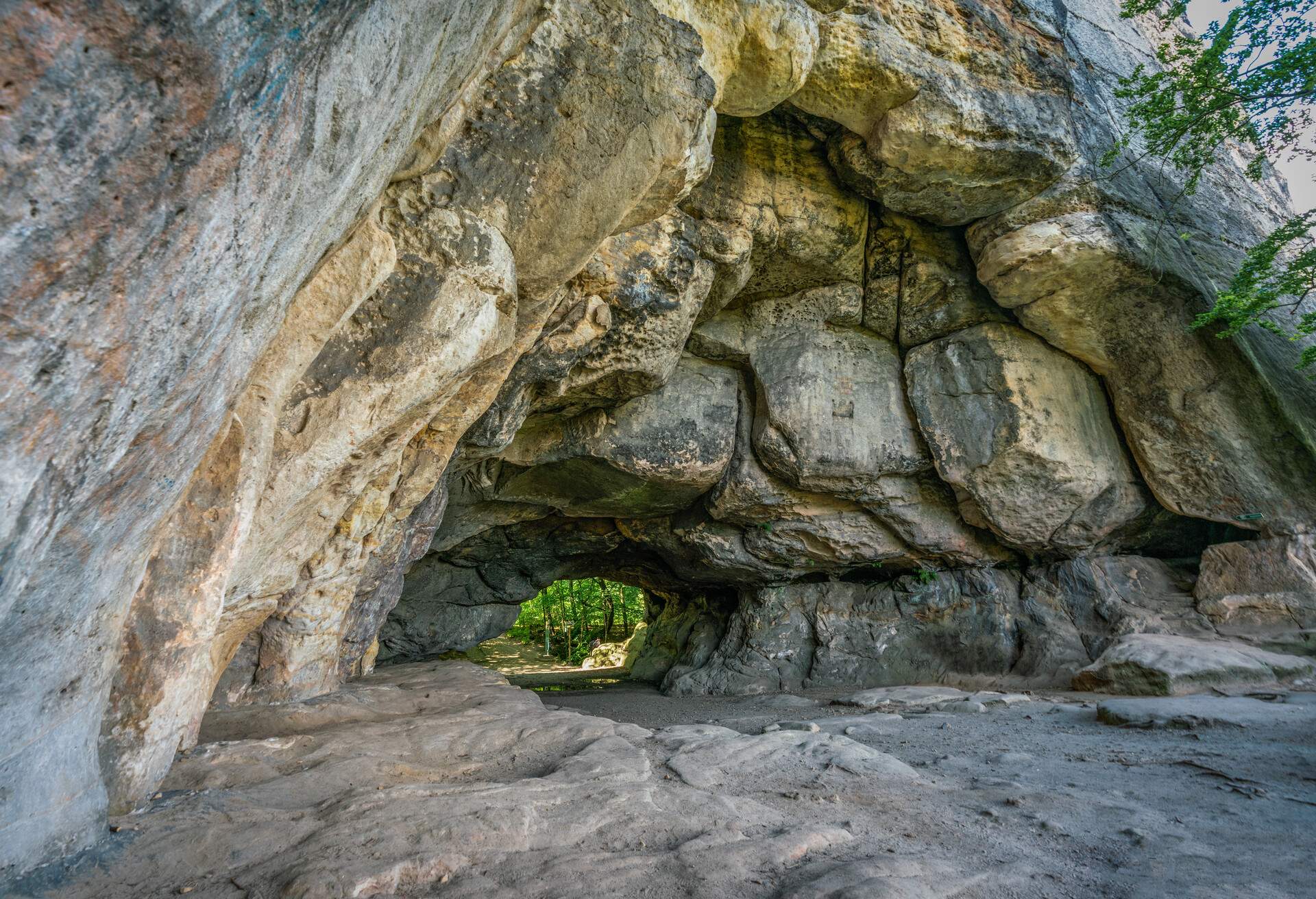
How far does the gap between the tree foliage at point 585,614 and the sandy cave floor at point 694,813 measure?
17651 mm

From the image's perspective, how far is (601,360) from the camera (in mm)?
7410

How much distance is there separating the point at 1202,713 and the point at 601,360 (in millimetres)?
6077

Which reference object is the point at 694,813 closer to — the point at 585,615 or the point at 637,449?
the point at 637,449

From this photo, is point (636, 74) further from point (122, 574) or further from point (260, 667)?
point (260, 667)

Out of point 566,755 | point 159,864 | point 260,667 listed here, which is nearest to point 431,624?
point 260,667

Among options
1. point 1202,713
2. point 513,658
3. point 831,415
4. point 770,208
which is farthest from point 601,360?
point 513,658

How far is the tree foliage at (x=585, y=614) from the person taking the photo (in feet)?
71.8

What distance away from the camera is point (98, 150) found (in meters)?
1.24

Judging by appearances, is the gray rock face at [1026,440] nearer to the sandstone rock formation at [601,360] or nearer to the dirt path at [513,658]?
the sandstone rock formation at [601,360]

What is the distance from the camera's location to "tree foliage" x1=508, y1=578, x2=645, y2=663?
21.9 m

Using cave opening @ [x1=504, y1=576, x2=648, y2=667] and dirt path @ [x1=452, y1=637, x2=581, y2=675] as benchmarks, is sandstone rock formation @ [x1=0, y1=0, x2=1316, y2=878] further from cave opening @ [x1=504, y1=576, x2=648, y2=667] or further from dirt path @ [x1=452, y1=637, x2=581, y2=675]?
cave opening @ [x1=504, y1=576, x2=648, y2=667]

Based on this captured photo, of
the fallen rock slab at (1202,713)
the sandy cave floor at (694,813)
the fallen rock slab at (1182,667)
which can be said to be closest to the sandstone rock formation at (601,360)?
the sandy cave floor at (694,813)

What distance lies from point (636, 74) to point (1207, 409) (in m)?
8.30

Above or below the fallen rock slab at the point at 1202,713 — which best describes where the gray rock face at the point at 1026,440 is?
above
